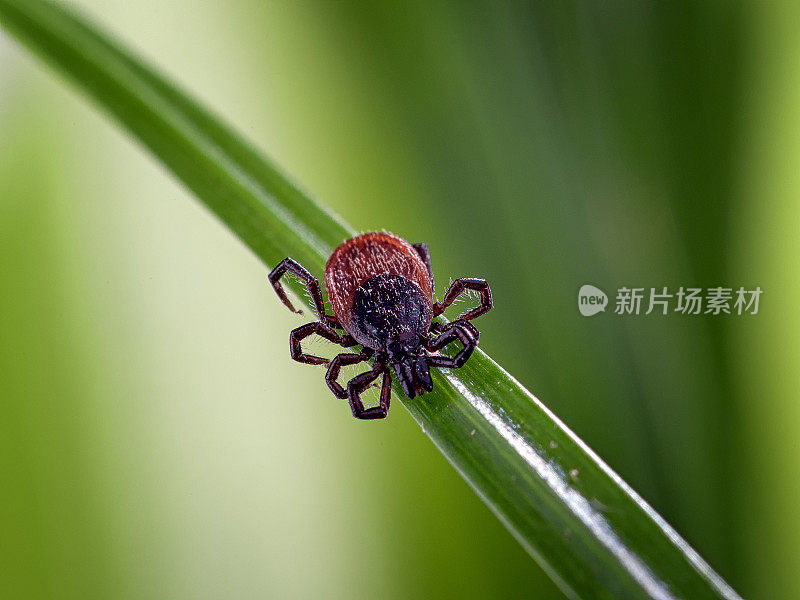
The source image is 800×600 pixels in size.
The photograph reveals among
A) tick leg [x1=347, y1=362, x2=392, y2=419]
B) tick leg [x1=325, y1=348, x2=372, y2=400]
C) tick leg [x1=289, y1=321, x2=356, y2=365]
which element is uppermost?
tick leg [x1=289, y1=321, x2=356, y2=365]

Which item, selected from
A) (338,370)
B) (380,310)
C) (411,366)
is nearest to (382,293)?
(380,310)

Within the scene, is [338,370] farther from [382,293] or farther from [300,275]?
[300,275]

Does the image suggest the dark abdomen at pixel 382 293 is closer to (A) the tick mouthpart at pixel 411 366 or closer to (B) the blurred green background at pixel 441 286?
(A) the tick mouthpart at pixel 411 366

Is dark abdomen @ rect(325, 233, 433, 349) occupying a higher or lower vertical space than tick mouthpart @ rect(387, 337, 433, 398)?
higher

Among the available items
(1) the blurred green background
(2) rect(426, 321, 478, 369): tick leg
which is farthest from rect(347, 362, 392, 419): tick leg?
(1) the blurred green background

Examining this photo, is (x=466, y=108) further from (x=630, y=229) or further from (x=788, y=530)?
(x=788, y=530)

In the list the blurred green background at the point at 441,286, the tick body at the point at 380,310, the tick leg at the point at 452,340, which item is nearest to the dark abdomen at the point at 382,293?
the tick body at the point at 380,310

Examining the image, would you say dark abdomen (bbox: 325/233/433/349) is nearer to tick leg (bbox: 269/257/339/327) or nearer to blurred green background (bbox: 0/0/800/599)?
tick leg (bbox: 269/257/339/327)

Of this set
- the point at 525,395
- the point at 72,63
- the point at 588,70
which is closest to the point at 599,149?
the point at 588,70
